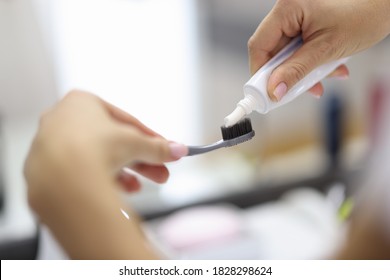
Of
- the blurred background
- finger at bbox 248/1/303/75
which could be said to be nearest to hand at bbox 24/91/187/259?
finger at bbox 248/1/303/75

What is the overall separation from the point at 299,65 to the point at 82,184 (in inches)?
10.9

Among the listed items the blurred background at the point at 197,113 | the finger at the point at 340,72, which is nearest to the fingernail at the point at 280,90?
the finger at the point at 340,72

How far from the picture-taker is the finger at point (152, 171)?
494 millimetres

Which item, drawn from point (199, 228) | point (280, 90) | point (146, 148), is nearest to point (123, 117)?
point (146, 148)

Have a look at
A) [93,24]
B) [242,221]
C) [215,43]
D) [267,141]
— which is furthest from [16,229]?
[215,43]

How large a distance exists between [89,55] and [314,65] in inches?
34.7

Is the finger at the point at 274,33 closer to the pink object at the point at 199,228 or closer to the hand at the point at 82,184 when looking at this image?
the hand at the point at 82,184

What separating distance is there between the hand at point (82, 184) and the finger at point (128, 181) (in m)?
0.07

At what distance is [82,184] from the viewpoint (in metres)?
0.35

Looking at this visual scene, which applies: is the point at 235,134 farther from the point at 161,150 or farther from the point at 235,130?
the point at 161,150

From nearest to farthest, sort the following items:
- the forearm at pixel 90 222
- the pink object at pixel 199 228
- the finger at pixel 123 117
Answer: the forearm at pixel 90 222
the finger at pixel 123 117
the pink object at pixel 199 228

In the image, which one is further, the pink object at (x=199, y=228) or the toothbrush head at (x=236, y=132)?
the pink object at (x=199, y=228)

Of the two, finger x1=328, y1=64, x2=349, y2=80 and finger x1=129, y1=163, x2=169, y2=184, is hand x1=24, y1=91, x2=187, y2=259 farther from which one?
finger x1=328, y1=64, x2=349, y2=80

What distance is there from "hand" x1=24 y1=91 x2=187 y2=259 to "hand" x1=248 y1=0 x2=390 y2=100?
21cm
